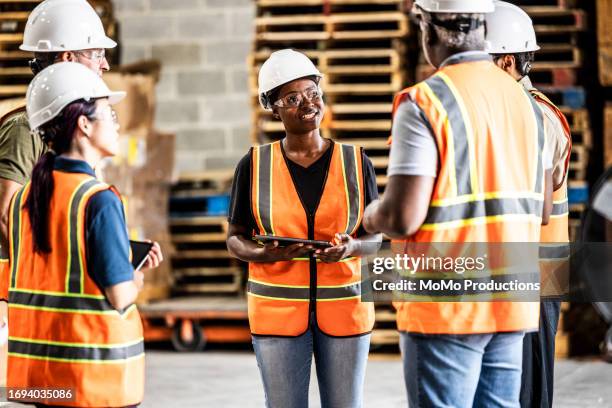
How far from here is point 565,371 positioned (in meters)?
7.79

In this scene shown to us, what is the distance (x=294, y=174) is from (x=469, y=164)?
3.97ft

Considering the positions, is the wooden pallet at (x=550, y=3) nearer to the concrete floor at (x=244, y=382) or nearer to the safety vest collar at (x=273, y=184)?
the concrete floor at (x=244, y=382)

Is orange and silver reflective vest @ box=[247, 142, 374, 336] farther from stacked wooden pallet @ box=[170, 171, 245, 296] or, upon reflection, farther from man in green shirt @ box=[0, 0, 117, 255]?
stacked wooden pallet @ box=[170, 171, 245, 296]

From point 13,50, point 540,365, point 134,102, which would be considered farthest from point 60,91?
point 13,50

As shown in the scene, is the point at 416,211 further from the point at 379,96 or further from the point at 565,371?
the point at 379,96

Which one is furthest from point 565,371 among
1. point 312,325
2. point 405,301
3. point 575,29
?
point 405,301

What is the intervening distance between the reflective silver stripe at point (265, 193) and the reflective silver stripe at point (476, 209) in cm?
119

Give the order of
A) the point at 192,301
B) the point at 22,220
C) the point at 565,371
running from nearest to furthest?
1. the point at 22,220
2. the point at 565,371
3. the point at 192,301

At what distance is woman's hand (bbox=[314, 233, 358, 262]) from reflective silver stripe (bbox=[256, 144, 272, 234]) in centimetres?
25

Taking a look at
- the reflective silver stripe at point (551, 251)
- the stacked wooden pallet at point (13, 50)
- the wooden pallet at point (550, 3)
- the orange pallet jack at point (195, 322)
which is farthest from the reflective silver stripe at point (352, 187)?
the stacked wooden pallet at point (13, 50)

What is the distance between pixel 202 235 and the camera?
30.8 ft

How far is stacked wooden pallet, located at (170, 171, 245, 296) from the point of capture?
9.39m

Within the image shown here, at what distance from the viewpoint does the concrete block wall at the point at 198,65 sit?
32.6 ft

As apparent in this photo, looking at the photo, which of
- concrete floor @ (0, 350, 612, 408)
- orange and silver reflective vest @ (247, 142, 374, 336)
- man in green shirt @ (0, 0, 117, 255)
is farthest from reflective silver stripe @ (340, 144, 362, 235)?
concrete floor @ (0, 350, 612, 408)
